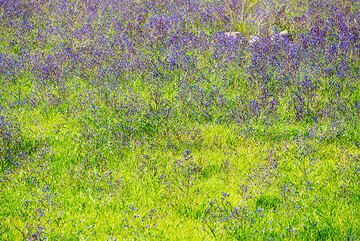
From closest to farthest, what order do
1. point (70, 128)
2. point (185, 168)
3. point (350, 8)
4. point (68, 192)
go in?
point (68, 192)
point (185, 168)
point (70, 128)
point (350, 8)

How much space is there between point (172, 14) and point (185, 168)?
6116 millimetres

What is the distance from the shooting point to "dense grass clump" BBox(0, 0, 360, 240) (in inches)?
160

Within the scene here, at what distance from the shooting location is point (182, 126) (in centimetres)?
579

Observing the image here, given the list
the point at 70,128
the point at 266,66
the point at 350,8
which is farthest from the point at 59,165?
the point at 350,8

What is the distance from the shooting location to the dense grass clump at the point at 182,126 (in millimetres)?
4062

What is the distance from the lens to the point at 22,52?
8398 millimetres

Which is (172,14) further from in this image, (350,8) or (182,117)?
(182,117)

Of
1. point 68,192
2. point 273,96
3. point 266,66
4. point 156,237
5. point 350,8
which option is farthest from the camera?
point 350,8

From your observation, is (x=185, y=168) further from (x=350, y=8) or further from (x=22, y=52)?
(x=350, y=8)

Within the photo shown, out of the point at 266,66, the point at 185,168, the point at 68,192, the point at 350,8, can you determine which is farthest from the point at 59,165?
the point at 350,8

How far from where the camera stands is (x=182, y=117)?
6.04 metres

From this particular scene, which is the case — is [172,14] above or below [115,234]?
above

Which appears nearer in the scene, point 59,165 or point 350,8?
point 59,165

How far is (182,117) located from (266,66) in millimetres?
1948
